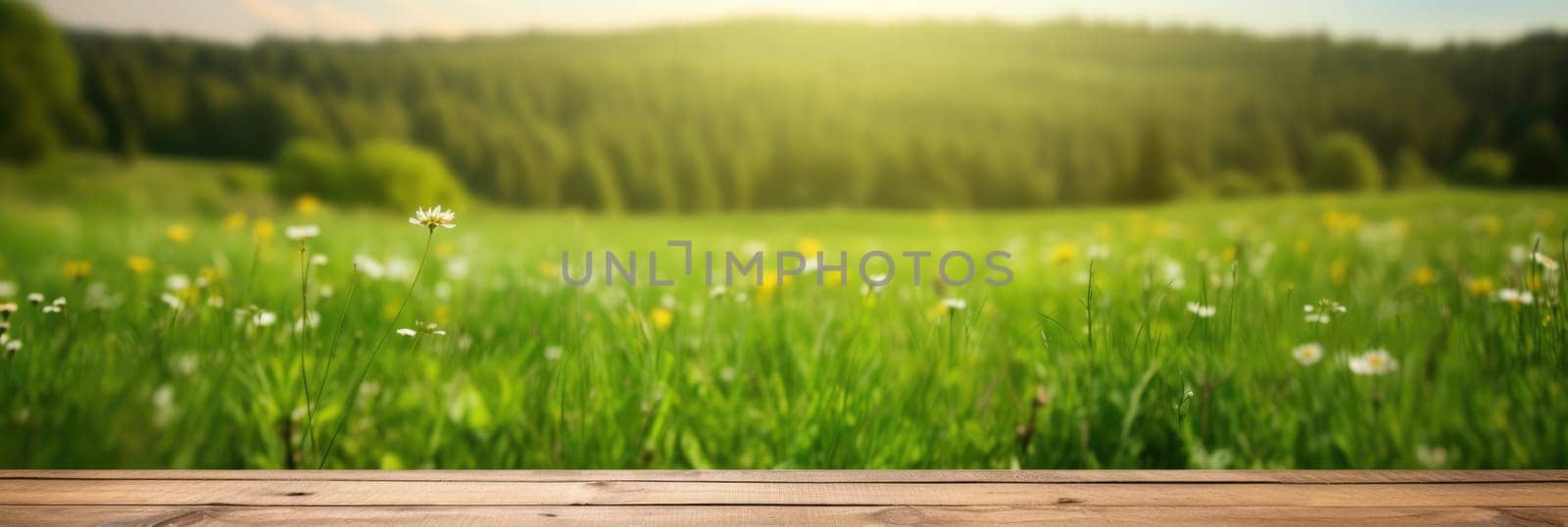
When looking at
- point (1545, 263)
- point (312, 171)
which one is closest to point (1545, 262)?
point (1545, 263)

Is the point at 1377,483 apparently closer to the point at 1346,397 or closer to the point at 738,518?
the point at 1346,397

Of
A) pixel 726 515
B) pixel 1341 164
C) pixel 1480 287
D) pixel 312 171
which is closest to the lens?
pixel 726 515

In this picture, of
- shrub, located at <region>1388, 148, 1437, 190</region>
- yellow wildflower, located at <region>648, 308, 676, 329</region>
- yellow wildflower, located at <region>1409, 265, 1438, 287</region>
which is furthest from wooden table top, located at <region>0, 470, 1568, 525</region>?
shrub, located at <region>1388, 148, 1437, 190</region>

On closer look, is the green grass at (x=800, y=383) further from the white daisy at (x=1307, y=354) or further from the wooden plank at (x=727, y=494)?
the wooden plank at (x=727, y=494)

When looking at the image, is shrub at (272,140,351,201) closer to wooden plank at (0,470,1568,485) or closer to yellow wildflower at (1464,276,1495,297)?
wooden plank at (0,470,1568,485)

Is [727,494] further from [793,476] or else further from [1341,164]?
[1341,164]

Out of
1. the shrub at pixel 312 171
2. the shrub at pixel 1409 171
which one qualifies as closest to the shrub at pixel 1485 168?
the shrub at pixel 1409 171

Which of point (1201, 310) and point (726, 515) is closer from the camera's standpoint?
point (726, 515)
